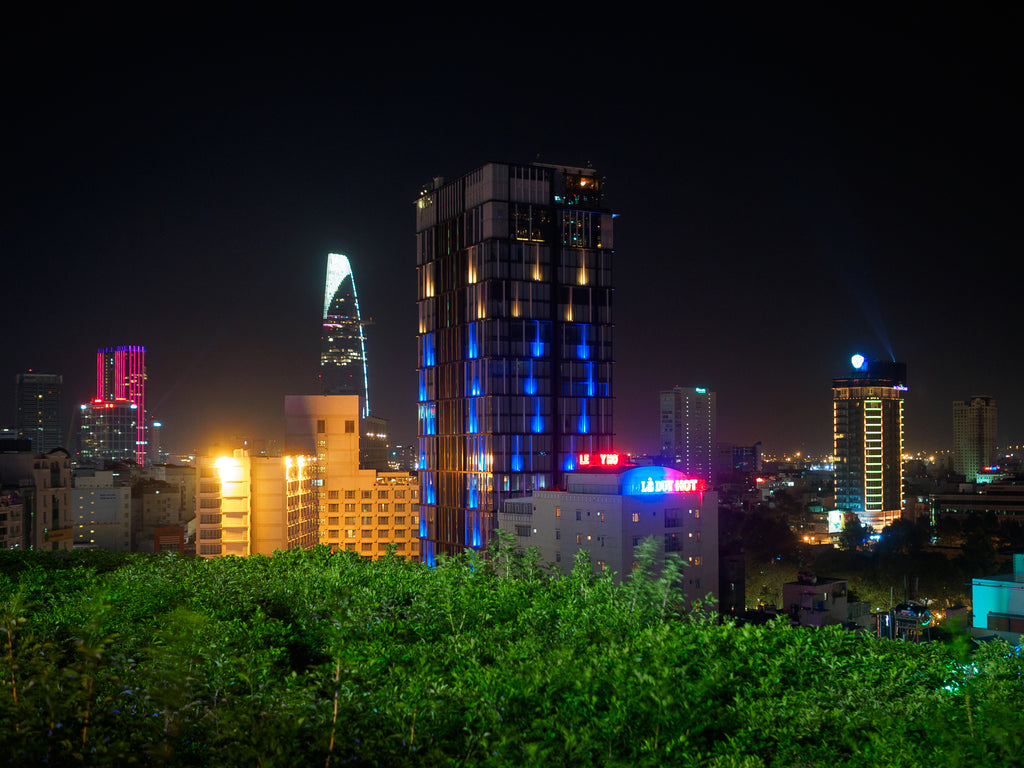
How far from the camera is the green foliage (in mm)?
11352

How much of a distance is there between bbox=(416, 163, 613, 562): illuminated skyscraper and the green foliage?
4443 cm

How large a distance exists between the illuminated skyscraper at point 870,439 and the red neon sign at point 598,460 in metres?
96.7

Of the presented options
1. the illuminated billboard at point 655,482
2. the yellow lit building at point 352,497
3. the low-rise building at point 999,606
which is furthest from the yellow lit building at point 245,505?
the low-rise building at point 999,606

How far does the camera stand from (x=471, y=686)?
48.8 ft

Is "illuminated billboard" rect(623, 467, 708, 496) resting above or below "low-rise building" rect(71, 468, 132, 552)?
above

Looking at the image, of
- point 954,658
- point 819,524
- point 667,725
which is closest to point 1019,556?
point 954,658

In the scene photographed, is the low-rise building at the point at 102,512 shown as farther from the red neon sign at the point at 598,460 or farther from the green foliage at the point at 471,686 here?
the green foliage at the point at 471,686

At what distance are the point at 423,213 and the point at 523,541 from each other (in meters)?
30.0

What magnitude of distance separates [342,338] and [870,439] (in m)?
101

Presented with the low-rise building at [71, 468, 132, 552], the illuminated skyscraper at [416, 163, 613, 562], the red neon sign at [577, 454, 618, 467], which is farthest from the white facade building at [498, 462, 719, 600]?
the low-rise building at [71, 468, 132, 552]

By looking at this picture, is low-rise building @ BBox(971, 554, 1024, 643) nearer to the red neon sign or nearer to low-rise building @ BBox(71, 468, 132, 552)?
the red neon sign

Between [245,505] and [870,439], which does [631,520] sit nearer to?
[245,505]

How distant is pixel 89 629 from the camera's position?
41.0 ft

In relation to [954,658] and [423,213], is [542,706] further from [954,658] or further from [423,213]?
[423,213]
